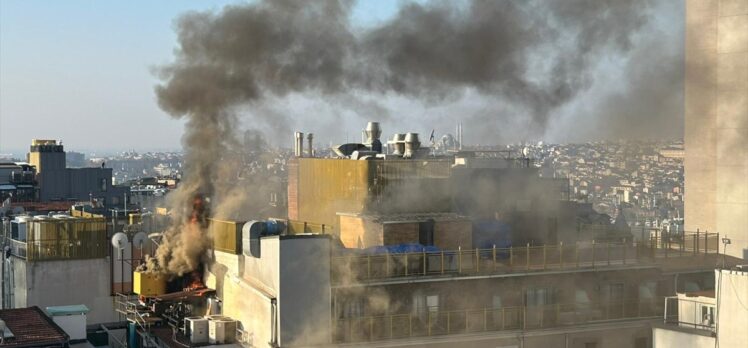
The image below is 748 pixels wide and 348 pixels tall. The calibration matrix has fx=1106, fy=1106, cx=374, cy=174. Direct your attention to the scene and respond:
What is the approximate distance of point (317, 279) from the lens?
81.8 ft

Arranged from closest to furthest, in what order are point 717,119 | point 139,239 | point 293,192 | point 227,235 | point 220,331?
point 220,331, point 227,235, point 139,239, point 293,192, point 717,119

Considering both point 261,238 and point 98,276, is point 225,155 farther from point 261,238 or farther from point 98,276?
point 261,238

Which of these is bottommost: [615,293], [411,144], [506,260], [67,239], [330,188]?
[615,293]

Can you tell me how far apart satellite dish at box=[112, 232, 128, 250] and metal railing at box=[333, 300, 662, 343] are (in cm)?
866

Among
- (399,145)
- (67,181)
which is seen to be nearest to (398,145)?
(399,145)

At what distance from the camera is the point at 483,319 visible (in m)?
27.0

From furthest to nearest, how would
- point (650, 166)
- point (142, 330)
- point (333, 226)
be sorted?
point (650, 166) < point (333, 226) < point (142, 330)

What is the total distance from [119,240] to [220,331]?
20.2ft

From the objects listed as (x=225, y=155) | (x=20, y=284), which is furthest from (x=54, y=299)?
(x=225, y=155)

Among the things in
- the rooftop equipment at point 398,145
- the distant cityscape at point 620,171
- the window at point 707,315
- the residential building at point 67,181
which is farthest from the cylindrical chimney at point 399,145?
the residential building at point 67,181

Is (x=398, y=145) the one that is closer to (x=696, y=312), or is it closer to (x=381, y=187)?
(x=381, y=187)

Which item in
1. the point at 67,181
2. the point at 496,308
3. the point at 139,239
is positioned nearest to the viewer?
the point at 496,308

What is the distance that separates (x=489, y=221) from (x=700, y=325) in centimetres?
893

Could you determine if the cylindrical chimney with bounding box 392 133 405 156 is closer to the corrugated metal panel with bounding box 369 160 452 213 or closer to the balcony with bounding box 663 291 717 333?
the corrugated metal panel with bounding box 369 160 452 213
